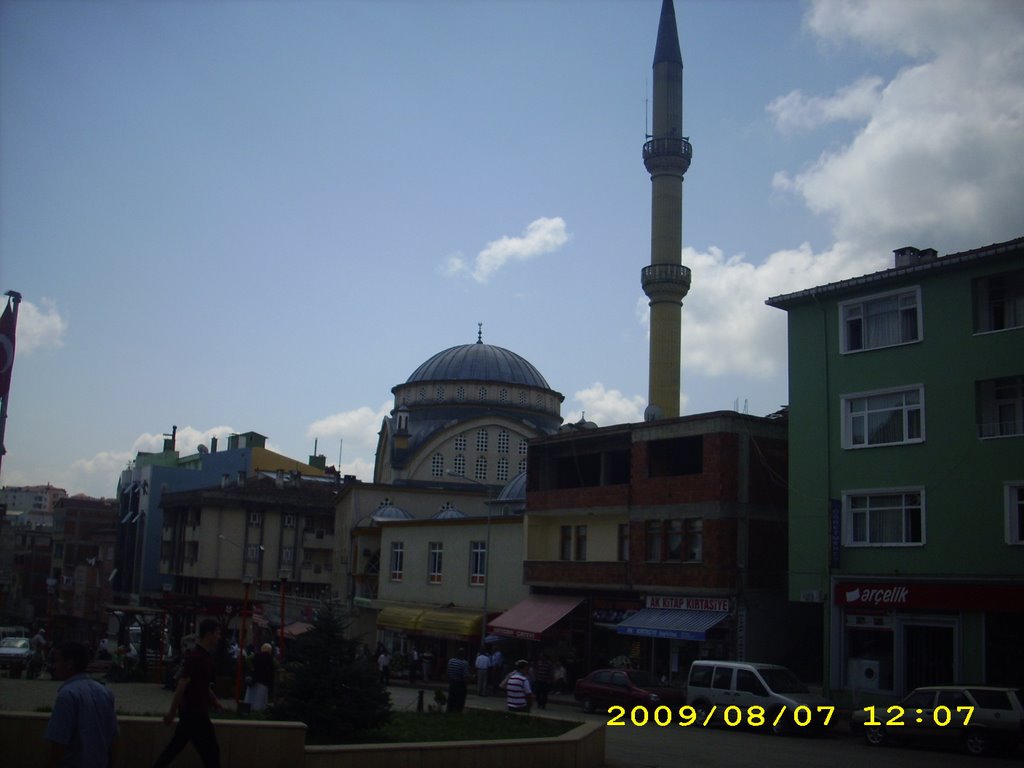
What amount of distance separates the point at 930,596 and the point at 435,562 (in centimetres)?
2429

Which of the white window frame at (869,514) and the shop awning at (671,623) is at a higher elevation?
the white window frame at (869,514)

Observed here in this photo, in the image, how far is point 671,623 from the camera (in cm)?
3117

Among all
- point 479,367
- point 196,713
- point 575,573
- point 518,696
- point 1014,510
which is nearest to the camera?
point 196,713

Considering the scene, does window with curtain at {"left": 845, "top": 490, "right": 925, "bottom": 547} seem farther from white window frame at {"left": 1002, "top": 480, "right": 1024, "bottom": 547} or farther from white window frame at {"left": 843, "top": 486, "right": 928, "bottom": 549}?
white window frame at {"left": 1002, "top": 480, "right": 1024, "bottom": 547}

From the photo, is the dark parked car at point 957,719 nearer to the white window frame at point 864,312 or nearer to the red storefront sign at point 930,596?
the red storefront sign at point 930,596

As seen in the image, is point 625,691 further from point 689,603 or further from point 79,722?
point 79,722

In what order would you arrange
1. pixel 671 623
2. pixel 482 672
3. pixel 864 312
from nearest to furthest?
pixel 864 312 < pixel 671 623 < pixel 482 672

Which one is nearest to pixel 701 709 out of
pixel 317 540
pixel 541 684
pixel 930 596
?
pixel 541 684

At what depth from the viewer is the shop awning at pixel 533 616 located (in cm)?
3544

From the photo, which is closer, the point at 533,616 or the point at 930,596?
the point at 930,596

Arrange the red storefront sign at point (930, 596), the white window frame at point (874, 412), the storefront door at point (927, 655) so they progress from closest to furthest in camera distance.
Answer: the red storefront sign at point (930, 596) < the storefront door at point (927, 655) < the white window frame at point (874, 412)
